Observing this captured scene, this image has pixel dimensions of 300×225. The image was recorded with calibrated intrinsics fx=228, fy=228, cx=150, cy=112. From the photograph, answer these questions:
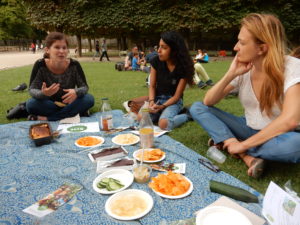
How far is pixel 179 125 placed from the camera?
13.6 feet

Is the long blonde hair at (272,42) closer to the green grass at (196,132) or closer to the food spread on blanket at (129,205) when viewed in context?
the green grass at (196,132)

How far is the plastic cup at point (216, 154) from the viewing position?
2936 mm

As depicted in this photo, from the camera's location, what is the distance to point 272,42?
7.69 feet

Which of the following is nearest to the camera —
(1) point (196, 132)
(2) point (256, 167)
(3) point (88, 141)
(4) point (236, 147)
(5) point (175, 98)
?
(2) point (256, 167)

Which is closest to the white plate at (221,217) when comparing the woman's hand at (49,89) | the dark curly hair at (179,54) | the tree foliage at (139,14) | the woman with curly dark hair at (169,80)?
the woman with curly dark hair at (169,80)

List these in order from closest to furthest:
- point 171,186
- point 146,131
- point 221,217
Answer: point 221,217, point 171,186, point 146,131

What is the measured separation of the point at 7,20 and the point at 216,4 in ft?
131

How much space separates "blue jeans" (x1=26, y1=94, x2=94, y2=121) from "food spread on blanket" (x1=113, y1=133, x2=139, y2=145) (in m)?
1.39

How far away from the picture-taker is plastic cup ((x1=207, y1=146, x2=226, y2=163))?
294 cm

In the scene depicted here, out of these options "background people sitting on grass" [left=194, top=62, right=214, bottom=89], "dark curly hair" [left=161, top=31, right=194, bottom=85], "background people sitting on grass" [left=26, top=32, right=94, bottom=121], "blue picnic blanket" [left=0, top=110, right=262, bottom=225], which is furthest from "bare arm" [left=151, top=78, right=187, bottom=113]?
"background people sitting on grass" [left=194, top=62, right=214, bottom=89]

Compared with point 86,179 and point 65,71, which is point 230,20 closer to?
point 65,71

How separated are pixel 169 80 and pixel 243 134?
1.77m

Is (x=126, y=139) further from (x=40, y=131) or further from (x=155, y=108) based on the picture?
(x=40, y=131)

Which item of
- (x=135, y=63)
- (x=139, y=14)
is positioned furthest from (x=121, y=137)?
(x=139, y=14)
